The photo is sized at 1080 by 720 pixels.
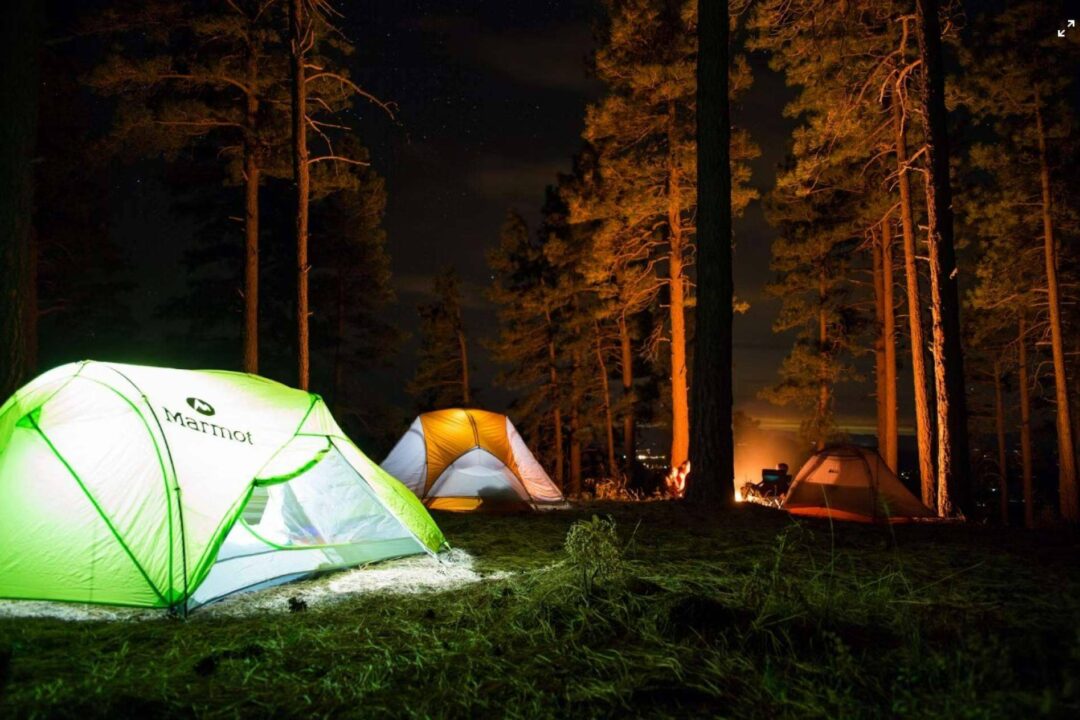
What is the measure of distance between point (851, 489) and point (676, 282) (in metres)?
6.99

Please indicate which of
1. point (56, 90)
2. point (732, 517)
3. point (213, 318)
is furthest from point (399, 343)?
point (732, 517)

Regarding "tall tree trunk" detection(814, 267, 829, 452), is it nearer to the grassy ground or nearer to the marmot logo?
the grassy ground

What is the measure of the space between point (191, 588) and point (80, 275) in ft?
65.7

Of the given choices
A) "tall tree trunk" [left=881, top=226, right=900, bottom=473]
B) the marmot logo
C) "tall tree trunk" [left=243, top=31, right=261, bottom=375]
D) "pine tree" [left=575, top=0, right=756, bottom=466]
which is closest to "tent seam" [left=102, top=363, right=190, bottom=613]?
the marmot logo

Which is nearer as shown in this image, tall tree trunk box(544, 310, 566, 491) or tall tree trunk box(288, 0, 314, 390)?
tall tree trunk box(288, 0, 314, 390)

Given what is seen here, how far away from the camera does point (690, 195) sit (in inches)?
635

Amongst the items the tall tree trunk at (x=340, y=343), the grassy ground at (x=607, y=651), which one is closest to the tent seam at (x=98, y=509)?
the grassy ground at (x=607, y=651)

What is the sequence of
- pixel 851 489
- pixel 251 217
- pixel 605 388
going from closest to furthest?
pixel 851 489 < pixel 251 217 < pixel 605 388

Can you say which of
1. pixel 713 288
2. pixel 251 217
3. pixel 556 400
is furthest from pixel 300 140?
pixel 556 400

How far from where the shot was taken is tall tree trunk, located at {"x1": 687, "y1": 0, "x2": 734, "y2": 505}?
900 centimetres

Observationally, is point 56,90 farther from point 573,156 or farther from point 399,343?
point 573,156

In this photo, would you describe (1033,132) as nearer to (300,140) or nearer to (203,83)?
(300,140)

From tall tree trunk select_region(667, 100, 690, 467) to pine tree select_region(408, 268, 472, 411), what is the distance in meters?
16.2

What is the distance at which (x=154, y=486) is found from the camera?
526cm
